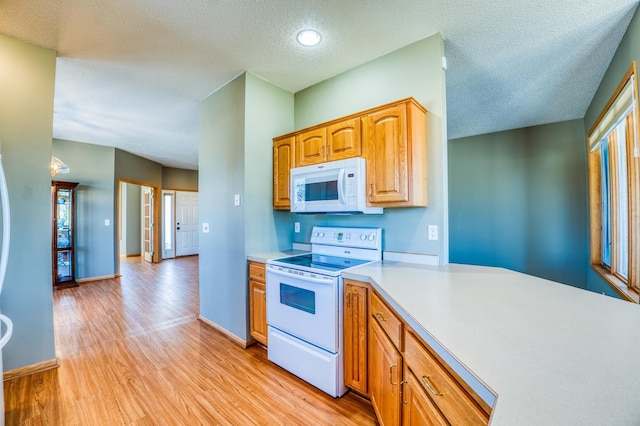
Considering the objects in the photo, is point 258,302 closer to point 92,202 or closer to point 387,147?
point 387,147

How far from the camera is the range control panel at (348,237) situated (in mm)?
2256

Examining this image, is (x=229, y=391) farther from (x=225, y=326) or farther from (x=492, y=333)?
(x=492, y=333)

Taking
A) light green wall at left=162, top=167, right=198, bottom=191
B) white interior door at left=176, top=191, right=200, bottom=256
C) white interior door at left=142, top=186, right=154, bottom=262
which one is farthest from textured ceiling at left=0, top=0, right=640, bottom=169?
white interior door at left=176, top=191, right=200, bottom=256

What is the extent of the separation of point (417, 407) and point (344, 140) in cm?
184

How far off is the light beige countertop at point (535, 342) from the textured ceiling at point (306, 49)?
177 centimetres

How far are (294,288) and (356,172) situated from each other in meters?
1.03

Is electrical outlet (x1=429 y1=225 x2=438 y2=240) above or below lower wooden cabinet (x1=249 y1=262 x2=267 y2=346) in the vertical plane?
above

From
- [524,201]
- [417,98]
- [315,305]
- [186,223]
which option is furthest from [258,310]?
[186,223]

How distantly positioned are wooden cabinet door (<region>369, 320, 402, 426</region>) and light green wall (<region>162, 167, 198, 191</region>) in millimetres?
7329

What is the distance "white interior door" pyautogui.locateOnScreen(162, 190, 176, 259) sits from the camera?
7715 millimetres

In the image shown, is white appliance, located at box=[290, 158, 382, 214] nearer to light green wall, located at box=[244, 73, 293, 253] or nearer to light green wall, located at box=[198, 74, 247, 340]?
light green wall, located at box=[244, 73, 293, 253]

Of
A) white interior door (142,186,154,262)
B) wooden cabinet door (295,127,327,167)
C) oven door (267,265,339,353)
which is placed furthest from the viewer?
white interior door (142,186,154,262)

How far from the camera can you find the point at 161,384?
6.66ft

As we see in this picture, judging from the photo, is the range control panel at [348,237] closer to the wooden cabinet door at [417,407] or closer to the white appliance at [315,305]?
the white appliance at [315,305]
